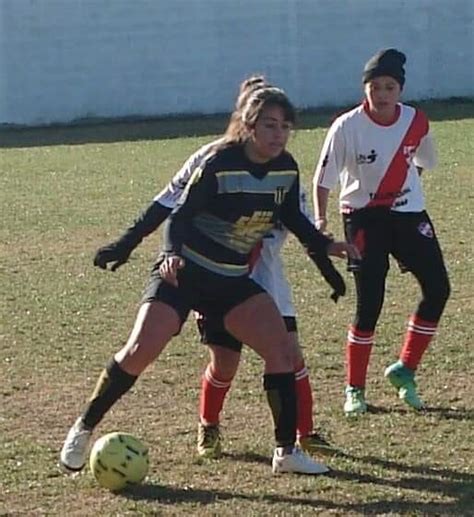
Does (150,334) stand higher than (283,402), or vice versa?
(150,334)

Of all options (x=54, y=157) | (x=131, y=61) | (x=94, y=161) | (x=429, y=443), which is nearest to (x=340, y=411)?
(x=429, y=443)

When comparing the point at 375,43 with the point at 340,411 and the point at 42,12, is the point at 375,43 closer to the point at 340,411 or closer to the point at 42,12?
the point at 42,12

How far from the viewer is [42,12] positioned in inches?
1314

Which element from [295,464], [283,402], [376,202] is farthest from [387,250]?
[295,464]

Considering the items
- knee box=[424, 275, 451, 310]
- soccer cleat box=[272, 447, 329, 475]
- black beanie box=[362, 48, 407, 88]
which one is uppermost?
black beanie box=[362, 48, 407, 88]

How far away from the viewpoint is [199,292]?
584 cm

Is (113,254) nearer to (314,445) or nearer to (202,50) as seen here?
(314,445)

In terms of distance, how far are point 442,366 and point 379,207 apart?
146 cm

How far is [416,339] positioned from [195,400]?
3.99 feet

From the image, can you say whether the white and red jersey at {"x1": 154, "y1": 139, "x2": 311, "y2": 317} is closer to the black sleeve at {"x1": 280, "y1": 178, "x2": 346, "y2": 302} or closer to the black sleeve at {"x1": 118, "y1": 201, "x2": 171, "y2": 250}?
the black sleeve at {"x1": 280, "y1": 178, "x2": 346, "y2": 302}

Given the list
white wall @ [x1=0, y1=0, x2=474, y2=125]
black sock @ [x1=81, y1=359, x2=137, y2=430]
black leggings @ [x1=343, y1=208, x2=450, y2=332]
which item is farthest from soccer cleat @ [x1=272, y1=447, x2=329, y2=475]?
white wall @ [x1=0, y1=0, x2=474, y2=125]

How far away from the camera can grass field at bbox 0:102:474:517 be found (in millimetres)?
5730

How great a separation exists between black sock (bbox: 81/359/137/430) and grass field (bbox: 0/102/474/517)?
28cm

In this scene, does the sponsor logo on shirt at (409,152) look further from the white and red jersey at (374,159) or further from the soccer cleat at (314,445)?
the soccer cleat at (314,445)
